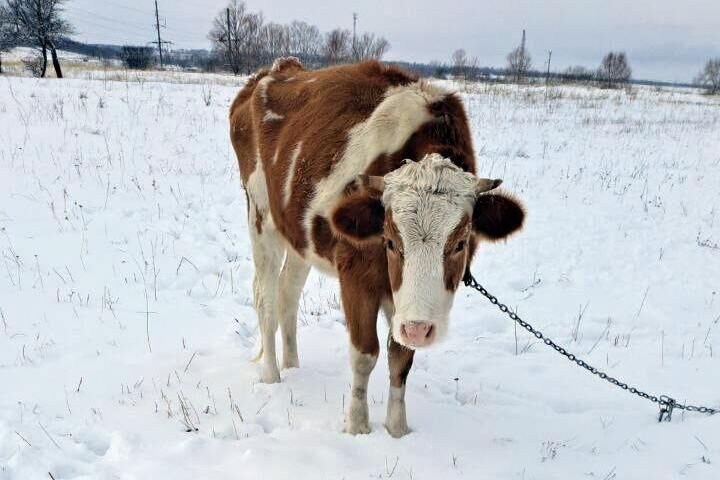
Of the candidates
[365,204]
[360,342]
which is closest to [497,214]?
[365,204]

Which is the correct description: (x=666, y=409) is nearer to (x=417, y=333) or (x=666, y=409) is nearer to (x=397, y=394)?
(x=397, y=394)

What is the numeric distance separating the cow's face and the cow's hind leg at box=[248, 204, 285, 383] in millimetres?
1785

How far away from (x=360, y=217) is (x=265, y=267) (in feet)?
6.39

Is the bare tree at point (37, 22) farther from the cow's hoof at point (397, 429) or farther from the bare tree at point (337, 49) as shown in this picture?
the cow's hoof at point (397, 429)

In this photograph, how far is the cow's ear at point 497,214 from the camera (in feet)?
9.27

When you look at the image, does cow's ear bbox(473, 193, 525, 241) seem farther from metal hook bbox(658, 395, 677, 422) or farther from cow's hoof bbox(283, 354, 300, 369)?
cow's hoof bbox(283, 354, 300, 369)

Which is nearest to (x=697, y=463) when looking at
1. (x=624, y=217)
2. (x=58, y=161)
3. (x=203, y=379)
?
(x=203, y=379)

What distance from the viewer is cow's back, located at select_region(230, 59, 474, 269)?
3156mm

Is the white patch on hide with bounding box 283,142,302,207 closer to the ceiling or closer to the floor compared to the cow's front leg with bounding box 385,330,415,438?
closer to the ceiling

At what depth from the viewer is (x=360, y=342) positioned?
3318 mm

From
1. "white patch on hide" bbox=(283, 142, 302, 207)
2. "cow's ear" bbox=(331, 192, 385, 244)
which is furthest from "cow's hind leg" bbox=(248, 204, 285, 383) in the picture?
"cow's ear" bbox=(331, 192, 385, 244)

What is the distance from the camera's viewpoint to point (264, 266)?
180 inches

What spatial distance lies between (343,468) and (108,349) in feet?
7.86

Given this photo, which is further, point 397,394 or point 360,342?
point 397,394
